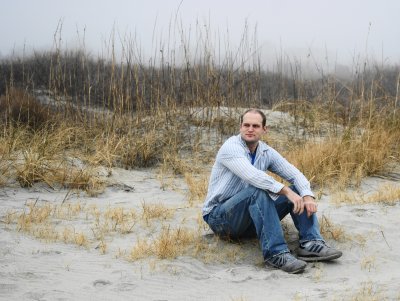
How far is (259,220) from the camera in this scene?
3170 mm

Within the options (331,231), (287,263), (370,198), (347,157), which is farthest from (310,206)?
(347,157)

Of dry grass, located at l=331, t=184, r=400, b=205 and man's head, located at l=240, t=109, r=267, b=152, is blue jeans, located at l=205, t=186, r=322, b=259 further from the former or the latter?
dry grass, located at l=331, t=184, r=400, b=205

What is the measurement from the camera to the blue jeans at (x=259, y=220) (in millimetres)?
3133

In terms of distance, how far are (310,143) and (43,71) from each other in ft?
24.8

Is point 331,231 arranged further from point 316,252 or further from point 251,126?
point 251,126

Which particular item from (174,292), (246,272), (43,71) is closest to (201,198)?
(246,272)

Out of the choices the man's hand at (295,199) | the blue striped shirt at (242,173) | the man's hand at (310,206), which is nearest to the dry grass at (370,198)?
the blue striped shirt at (242,173)

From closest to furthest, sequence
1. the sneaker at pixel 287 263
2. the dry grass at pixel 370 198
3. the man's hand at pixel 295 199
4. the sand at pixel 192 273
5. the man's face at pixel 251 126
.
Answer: the sand at pixel 192 273, the sneaker at pixel 287 263, the man's hand at pixel 295 199, the man's face at pixel 251 126, the dry grass at pixel 370 198

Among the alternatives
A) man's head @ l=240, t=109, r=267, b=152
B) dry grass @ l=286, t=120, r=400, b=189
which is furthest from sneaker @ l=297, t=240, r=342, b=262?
dry grass @ l=286, t=120, r=400, b=189

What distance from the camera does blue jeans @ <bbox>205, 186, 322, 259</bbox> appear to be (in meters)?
3.13

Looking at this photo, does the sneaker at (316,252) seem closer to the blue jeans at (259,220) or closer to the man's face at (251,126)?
the blue jeans at (259,220)

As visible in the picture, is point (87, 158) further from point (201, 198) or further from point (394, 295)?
point (394, 295)

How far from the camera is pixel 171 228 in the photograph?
152 inches

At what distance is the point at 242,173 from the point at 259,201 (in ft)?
0.66
